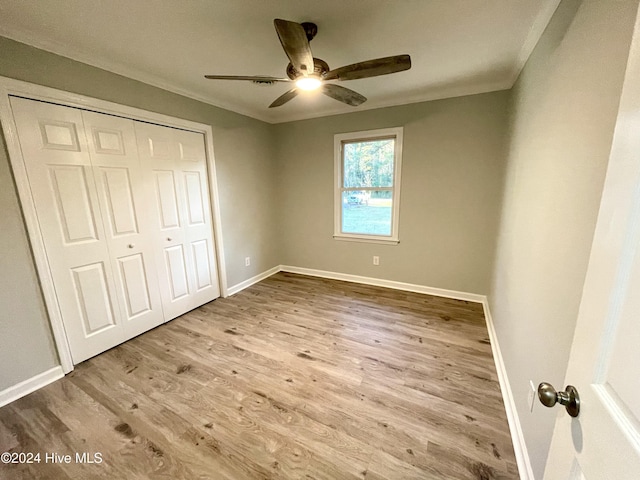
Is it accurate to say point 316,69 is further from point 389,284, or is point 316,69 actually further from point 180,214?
point 389,284

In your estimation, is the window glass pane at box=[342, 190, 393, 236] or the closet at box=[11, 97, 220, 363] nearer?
the closet at box=[11, 97, 220, 363]

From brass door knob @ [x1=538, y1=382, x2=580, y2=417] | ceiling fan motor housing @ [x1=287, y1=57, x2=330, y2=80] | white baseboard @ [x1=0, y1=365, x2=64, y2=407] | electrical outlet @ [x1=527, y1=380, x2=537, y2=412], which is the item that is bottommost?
white baseboard @ [x1=0, y1=365, x2=64, y2=407]

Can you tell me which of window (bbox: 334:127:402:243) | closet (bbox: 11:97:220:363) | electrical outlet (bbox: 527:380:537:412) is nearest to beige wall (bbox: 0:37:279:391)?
closet (bbox: 11:97:220:363)

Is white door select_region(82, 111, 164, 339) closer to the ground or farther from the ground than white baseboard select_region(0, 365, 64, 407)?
farther from the ground

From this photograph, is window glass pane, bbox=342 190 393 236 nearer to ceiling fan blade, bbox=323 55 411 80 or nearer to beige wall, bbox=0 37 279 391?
beige wall, bbox=0 37 279 391

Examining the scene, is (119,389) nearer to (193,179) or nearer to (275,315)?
(275,315)

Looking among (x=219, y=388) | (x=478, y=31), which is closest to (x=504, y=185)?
(x=478, y=31)

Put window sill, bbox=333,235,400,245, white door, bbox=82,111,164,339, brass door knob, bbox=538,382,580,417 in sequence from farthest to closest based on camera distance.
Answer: window sill, bbox=333,235,400,245 < white door, bbox=82,111,164,339 < brass door knob, bbox=538,382,580,417

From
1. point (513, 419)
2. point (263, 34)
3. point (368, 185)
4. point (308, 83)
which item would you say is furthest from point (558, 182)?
point (368, 185)

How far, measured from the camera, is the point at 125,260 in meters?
2.29

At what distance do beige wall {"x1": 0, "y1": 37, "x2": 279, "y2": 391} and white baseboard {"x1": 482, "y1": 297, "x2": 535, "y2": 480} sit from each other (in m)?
2.97

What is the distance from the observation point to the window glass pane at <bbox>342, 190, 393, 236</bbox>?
337 centimetres

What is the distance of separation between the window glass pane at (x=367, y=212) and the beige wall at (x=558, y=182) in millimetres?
1669

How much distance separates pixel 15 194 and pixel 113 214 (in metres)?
0.57
